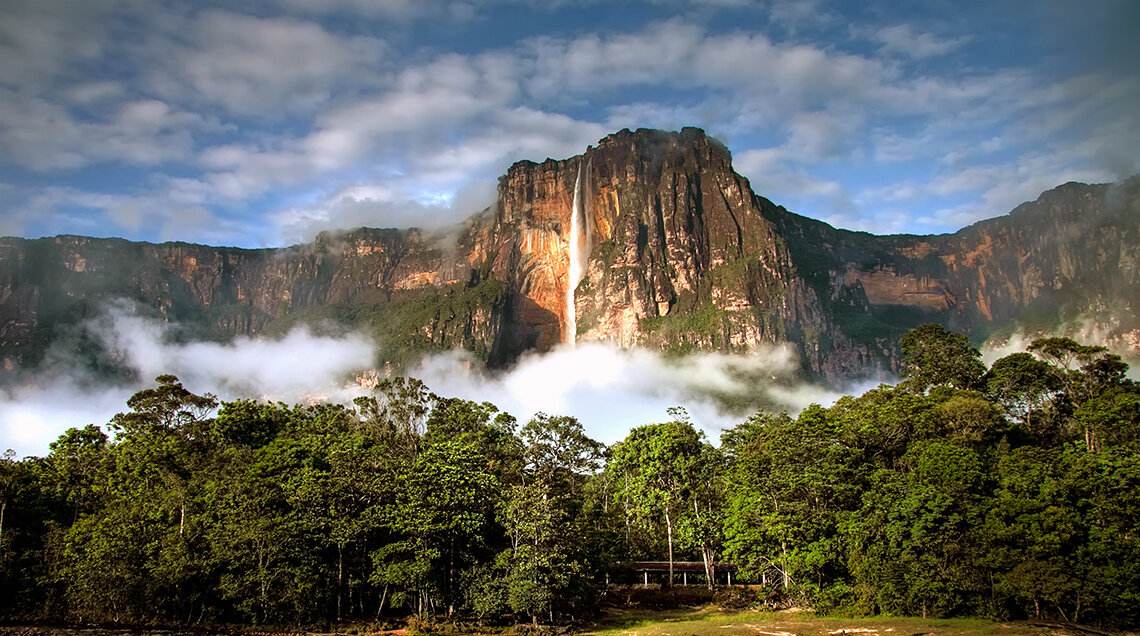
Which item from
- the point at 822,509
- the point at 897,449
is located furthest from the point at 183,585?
the point at 897,449

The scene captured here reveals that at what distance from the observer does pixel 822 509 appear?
4822 centimetres

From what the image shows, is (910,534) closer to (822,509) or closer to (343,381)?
(822,509)

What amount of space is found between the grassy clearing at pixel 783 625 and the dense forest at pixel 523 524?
1.74 meters

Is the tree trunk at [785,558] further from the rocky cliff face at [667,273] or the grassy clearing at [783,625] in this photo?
the rocky cliff face at [667,273]

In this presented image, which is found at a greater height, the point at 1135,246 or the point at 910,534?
the point at 1135,246

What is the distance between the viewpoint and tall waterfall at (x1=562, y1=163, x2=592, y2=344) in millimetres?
196625

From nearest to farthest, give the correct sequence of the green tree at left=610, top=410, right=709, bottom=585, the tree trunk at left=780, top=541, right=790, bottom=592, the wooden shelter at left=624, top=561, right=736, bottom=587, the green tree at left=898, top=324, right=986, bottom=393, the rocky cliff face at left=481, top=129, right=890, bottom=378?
the tree trunk at left=780, top=541, right=790, bottom=592 → the green tree at left=610, top=410, right=709, bottom=585 → the wooden shelter at left=624, top=561, right=736, bottom=587 → the green tree at left=898, top=324, right=986, bottom=393 → the rocky cliff face at left=481, top=129, right=890, bottom=378

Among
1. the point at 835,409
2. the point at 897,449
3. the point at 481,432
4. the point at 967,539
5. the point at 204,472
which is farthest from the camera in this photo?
the point at 835,409

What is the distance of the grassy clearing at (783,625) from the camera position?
3797 cm

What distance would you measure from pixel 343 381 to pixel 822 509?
495ft

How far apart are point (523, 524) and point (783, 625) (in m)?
14.9

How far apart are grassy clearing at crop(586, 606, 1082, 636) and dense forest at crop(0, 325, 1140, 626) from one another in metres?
1.74

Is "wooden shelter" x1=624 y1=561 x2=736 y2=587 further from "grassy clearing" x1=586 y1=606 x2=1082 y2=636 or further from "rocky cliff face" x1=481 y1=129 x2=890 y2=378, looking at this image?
"rocky cliff face" x1=481 y1=129 x2=890 y2=378

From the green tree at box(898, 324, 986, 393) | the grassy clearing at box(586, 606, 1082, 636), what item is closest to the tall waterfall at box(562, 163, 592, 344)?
the green tree at box(898, 324, 986, 393)
